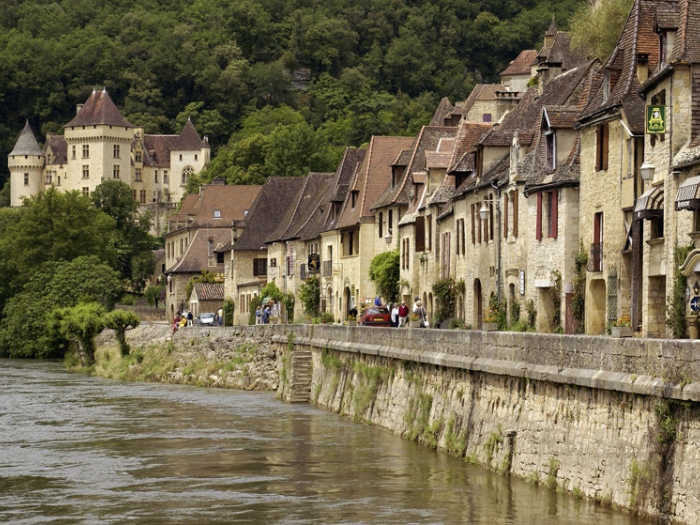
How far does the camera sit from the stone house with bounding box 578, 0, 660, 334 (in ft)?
121

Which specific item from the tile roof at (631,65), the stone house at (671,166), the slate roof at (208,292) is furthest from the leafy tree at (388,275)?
the slate roof at (208,292)

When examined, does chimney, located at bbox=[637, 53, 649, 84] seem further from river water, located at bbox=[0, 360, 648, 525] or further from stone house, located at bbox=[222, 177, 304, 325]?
stone house, located at bbox=[222, 177, 304, 325]

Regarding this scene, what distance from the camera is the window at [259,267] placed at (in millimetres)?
93500

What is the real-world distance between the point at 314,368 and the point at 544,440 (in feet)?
78.6

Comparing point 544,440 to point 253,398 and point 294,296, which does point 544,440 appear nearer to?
point 253,398

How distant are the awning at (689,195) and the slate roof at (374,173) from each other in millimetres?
40320

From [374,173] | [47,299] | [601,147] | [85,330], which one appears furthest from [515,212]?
[47,299]

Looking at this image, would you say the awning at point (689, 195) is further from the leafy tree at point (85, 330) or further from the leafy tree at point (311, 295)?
the leafy tree at point (311, 295)

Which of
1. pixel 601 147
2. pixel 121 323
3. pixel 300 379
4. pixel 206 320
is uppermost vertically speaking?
pixel 601 147

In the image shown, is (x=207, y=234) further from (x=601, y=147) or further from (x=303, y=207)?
(x=601, y=147)

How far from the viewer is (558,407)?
84.1 ft

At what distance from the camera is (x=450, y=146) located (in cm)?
6159

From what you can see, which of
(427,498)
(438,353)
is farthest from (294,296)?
(427,498)

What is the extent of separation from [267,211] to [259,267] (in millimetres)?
3483
